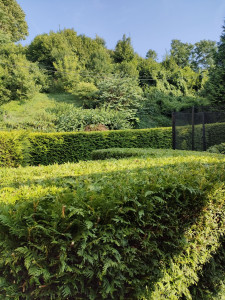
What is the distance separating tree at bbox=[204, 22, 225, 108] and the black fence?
7.08 meters

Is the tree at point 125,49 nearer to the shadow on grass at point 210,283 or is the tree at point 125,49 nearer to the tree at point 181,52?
the tree at point 181,52

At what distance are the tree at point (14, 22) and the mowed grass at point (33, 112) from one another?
13.3 metres

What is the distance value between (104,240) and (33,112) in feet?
57.9

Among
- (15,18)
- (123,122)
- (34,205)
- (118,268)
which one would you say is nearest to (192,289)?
(118,268)

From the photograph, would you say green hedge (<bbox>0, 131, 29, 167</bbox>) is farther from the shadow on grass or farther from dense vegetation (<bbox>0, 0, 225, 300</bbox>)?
the shadow on grass

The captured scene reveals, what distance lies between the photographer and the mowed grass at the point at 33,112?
564 inches

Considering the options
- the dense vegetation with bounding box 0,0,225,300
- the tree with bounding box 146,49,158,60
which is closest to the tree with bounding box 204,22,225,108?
the dense vegetation with bounding box 0,0,225,300

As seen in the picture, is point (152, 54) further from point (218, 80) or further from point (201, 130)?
point (201, 130)

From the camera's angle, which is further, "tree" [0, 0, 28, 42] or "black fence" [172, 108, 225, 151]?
"tree" [0, 0, 28, 42]

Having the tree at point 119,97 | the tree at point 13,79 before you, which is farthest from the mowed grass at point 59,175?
the tree at point 13,79

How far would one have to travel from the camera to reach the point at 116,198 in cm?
142

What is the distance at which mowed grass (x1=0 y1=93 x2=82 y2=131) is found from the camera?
47.0 ft

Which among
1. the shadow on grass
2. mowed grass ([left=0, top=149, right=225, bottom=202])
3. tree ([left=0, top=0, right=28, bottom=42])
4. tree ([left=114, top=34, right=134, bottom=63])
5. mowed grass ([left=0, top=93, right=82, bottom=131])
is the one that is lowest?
the shadow on grass

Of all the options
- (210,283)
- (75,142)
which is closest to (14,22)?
(75,142)
